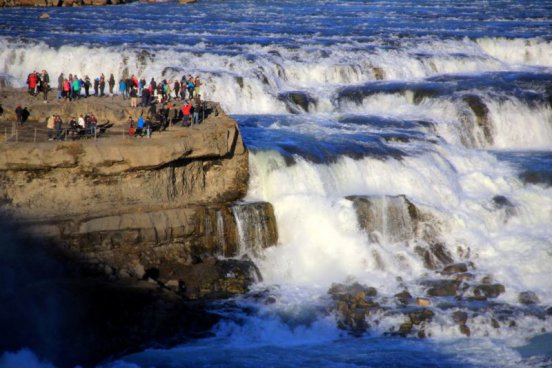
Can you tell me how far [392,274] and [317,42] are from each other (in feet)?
91.6

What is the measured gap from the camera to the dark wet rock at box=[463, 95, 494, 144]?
3828 centimetres

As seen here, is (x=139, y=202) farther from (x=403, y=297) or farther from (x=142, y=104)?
(x=403, y=297)

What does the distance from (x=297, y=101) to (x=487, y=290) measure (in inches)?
662

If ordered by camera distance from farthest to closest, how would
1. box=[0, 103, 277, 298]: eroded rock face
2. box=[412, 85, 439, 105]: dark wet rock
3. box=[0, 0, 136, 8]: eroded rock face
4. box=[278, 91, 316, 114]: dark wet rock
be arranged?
box=[0, 0, 136, 8]: eroded rock face, box=[412, 85, 439, 105]: dark wet rock, box=[278, 91, 316, 114]: dark wet rock, box=[0, 103, 277, 298]: eroded rock face

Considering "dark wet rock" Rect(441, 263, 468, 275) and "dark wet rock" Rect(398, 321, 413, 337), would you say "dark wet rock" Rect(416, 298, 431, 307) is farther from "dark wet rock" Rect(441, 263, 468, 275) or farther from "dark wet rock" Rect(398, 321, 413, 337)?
"dark wet rock" Rect(441, 263, 468, 275)

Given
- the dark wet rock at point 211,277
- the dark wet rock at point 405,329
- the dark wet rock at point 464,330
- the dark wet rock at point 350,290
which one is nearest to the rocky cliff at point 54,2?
the dark wet rock at point 211,277

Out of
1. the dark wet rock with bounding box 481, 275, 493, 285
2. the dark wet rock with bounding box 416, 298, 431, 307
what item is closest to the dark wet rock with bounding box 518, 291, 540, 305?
the dark wet rock with bounding box 481, 275, 493, 285

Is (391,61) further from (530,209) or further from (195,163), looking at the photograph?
(195,163)

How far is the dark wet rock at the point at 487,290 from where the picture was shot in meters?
25.9

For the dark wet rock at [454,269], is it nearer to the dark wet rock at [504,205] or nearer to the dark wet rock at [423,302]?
the dark wet rock at [423,302]

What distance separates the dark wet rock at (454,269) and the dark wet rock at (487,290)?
1364 mm

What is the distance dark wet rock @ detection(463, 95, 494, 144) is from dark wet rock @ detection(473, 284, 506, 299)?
43.2 ft

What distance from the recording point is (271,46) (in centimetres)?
5000

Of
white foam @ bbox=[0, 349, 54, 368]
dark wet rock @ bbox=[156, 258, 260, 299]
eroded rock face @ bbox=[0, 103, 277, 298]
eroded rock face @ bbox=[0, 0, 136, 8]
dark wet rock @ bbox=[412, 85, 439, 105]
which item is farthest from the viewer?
eroded rock face @ bbox=[0, 0, 136, 8]
